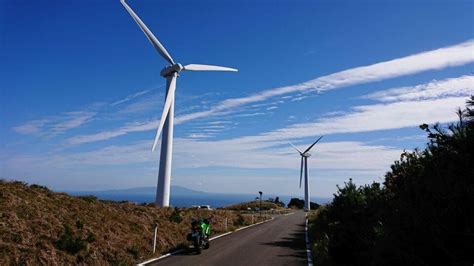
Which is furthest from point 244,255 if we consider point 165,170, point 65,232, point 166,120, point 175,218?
point 166,120

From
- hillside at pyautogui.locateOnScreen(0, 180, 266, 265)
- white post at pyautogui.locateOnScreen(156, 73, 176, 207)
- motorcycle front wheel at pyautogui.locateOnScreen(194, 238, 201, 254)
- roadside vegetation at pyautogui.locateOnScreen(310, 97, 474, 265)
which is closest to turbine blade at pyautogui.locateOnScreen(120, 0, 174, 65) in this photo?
white post at pyautogui.locateOnScreen(156, 73, 176, 207)

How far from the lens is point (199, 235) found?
15.9m

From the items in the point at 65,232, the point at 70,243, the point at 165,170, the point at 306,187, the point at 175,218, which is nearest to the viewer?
the point at 70,243

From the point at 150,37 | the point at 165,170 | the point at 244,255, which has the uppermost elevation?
the point at 150,37

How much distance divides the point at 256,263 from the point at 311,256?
3507 millimetres

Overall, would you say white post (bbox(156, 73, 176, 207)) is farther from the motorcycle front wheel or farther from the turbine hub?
the motorcycle front wheel

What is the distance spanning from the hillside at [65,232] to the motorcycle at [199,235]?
4.88 feet

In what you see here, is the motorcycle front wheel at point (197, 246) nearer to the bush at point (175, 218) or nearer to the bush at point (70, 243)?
the bush at point (70, 243)

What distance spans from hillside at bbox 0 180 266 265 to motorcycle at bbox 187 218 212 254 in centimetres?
149

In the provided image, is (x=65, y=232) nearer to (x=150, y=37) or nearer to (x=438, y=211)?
(x=438, y=211)

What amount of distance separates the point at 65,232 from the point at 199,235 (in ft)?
16.1

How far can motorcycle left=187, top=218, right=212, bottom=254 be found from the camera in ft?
51.4

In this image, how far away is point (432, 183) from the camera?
5.24 m

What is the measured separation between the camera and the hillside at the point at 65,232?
486 inches
